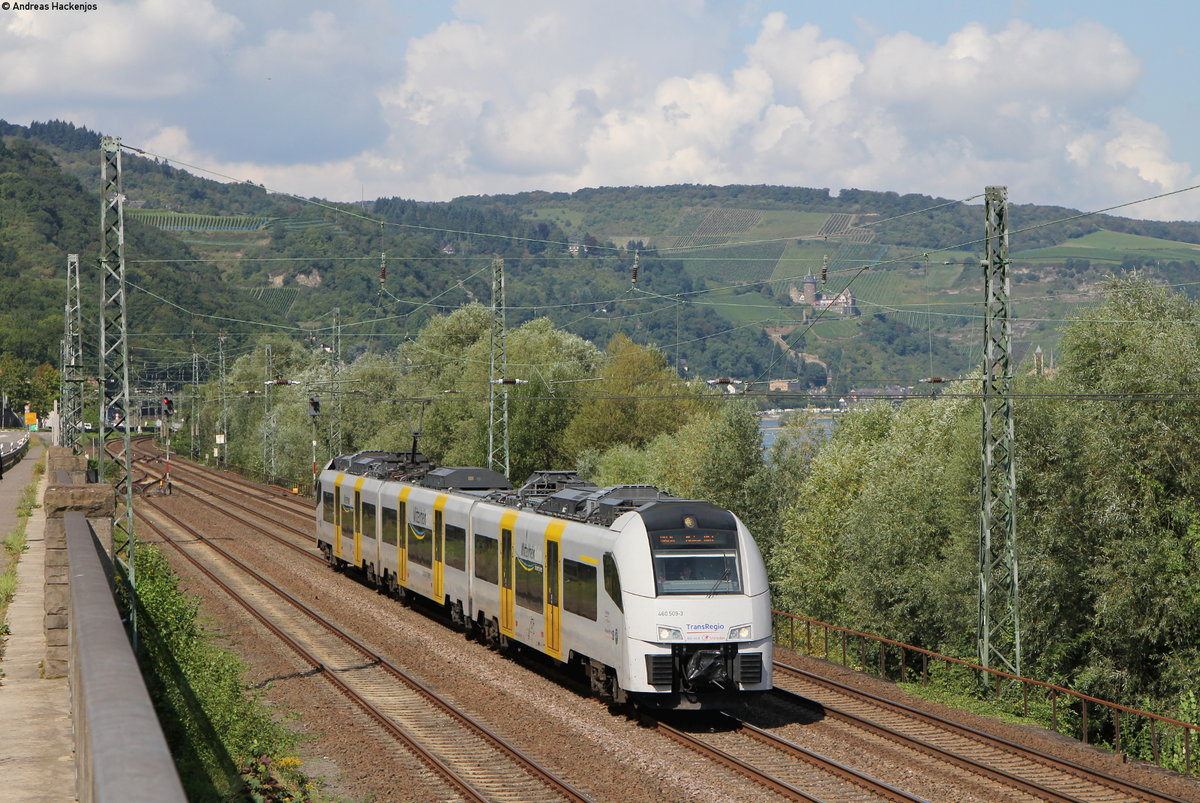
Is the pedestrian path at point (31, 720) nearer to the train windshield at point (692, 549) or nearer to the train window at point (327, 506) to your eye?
the train windshield at point (692, 549)

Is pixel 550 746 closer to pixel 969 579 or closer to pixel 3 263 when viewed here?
pixel 969 579

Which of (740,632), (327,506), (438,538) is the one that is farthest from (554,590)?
(327,506)

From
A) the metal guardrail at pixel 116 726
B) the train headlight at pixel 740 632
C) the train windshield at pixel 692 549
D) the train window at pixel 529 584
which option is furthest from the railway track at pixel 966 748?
the metal guardrail at pixel 116 726

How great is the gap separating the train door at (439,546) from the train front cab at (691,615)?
9.96 m

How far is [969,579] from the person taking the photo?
1401 inches

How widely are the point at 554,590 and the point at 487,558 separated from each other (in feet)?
12.9

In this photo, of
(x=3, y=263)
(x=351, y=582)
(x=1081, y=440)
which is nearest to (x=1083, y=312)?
(x=1081, y=440)

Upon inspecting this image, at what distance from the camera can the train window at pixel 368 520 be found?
112 feet

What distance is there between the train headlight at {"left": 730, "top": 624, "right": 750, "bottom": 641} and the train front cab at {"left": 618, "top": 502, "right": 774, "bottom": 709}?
0.05 feet

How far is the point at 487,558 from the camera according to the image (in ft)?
80.7

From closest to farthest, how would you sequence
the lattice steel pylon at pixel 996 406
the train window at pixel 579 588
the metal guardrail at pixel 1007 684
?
the train window at pixel 579 588 < the metal guardrail at pixel 1007 684 < the lattice steel pylon at pixel 996 406

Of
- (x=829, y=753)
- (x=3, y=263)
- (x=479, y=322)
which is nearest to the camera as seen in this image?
(x=829, y=753)

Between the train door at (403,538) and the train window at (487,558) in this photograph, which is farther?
the train door at (403,538)

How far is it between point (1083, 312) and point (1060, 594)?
8.94 m
